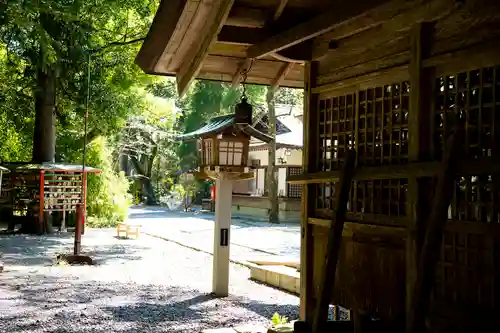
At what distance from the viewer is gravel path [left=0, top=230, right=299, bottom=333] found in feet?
28.4

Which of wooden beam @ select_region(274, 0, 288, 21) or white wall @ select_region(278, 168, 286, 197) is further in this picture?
white wall @ select_region(278, 168, 286, 197)

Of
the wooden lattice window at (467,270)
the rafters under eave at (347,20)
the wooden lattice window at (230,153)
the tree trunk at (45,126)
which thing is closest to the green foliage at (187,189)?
the tree trunk at (45,126)

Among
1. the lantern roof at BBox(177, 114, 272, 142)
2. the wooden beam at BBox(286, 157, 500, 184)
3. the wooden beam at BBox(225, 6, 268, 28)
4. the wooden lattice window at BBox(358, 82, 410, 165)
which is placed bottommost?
the wooden beam at BBox(286, 157, 500, 184)

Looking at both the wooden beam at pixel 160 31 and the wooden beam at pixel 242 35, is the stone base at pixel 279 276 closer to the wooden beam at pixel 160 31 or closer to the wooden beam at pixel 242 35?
the wooden beam at pixel 160 31

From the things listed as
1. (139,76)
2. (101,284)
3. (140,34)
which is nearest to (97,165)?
(139,76)

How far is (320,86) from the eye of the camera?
5469 millimetres

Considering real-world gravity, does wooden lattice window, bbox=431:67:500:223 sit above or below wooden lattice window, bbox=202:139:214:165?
below

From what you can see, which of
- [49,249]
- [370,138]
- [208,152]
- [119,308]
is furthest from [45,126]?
[370,138]

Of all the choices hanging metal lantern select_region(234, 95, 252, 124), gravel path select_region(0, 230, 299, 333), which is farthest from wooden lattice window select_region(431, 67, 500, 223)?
gravel path select_region(0, 230, 299, 333)

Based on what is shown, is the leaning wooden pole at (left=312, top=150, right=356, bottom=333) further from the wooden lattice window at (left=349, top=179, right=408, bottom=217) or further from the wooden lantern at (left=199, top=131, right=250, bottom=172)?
the wooden lantern at (left=199, top=131, right=250, bottom=172)

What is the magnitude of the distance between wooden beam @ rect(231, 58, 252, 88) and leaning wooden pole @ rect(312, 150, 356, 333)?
107 inches

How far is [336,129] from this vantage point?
17.2 ft

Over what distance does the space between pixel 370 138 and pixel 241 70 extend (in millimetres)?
2346

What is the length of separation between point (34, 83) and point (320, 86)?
16.9 meters
